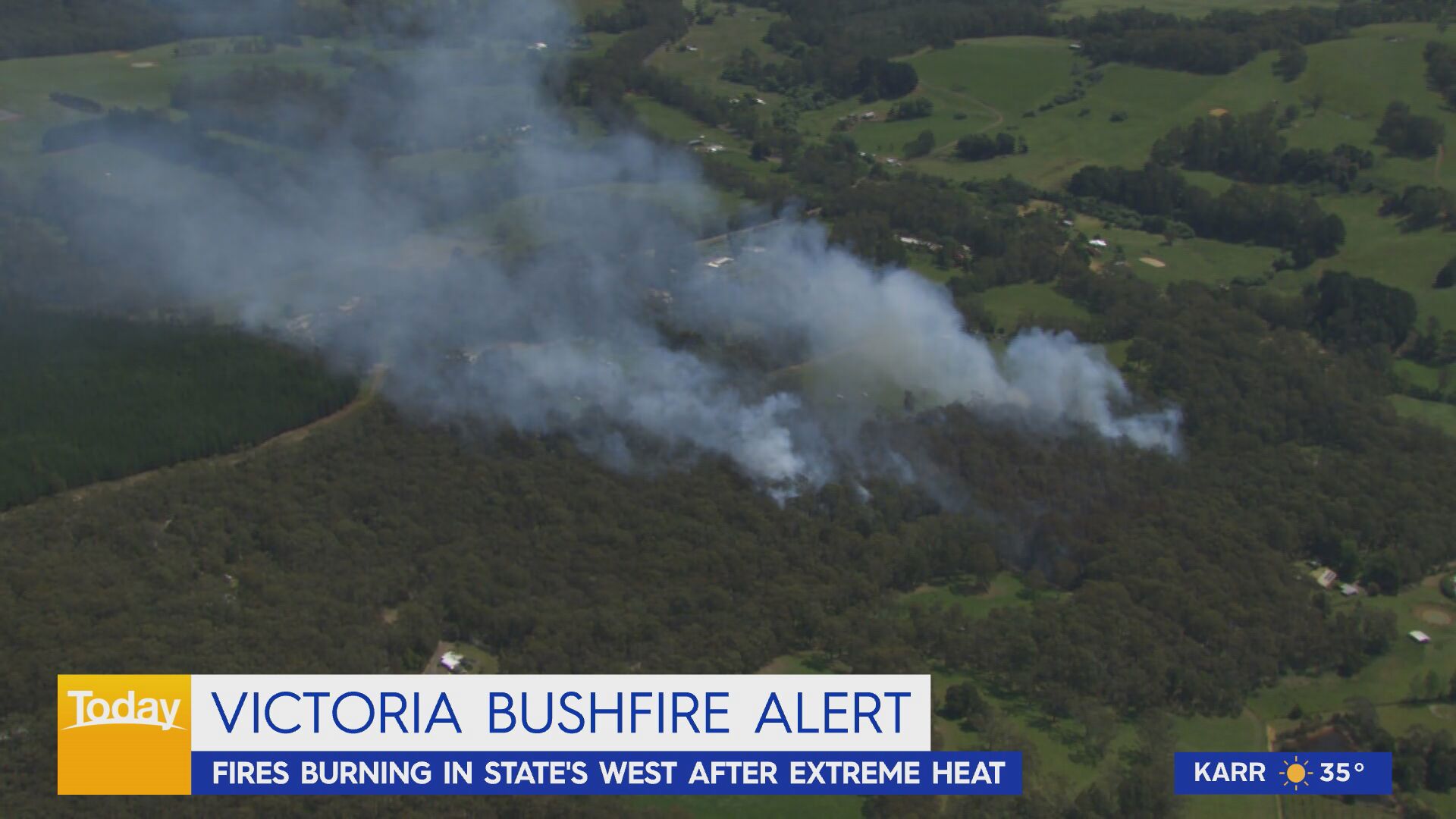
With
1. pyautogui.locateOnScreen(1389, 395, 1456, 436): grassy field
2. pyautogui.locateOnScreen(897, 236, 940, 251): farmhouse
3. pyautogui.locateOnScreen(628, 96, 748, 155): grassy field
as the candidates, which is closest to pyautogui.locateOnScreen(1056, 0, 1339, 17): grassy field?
pyautogui.locateOnScreen(628, 96, 748, 155): grassy field

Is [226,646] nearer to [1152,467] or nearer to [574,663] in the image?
[574,663]

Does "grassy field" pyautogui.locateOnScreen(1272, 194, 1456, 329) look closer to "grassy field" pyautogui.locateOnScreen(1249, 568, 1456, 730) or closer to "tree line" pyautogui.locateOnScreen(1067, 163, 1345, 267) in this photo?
"tree line" pyautogui.locateOnScreen(1067, 163, 1345, 267)

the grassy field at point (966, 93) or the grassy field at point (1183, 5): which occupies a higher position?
the grassy field at point (1183, 5)

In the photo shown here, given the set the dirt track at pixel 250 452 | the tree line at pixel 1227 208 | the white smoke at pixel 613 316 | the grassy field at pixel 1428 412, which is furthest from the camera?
the tree line at pixel 1227 208

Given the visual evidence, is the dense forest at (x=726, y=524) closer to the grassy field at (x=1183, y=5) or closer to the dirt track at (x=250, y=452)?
the dirt track at (x=250, y=452)

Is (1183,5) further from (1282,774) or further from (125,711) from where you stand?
(125,711)

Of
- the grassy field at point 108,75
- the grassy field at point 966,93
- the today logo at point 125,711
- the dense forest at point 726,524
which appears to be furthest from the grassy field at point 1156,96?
the today logo at point 125,711

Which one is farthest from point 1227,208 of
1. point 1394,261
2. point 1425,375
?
point 1425,375
